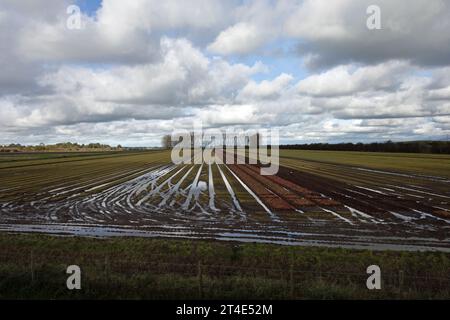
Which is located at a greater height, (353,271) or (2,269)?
(2,269)

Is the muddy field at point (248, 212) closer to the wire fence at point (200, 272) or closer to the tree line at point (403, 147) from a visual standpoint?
the wire fence at point (200, 272)

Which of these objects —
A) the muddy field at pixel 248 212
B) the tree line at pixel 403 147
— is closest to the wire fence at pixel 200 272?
the muddy field at pixel 248 212

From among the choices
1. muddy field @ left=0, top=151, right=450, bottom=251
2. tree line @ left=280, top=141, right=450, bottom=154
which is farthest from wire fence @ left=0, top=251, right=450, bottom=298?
tree line @ left=280, top=141, right=450, bottom=154

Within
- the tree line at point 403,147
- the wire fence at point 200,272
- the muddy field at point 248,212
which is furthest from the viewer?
the tree line at point 403,147

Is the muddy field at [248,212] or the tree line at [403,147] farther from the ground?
the tree line at [403,147]

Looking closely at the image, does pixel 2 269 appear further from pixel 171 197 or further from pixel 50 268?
pixel 171 197

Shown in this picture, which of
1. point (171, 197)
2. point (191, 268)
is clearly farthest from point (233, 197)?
point (191, 268)

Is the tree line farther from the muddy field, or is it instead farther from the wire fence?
the wire fence

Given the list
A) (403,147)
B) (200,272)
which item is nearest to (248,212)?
(200,272)

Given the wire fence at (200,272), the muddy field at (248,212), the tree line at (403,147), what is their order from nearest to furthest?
the wire fence at (200,272) → the muddy field at (248,212) → the tree line at (403,147)
